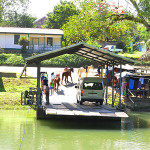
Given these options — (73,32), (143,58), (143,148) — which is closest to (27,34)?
(73,32)

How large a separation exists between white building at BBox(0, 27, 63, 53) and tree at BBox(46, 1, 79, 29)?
52.5 feet

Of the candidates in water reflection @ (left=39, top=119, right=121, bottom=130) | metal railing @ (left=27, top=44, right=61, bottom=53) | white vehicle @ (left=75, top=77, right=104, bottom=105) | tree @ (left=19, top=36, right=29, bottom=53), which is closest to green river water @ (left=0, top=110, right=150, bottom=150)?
water reflection @ (left=39, top=119, right=121, bottom=130)

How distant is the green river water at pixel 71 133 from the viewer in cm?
1850

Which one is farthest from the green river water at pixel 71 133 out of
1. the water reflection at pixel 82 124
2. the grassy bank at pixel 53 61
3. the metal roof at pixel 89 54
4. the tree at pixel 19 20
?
the tree at pixel 19 20

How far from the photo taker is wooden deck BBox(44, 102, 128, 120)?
72.8 feet

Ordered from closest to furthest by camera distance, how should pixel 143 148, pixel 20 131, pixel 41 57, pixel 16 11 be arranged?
pixel 143 148 < pixel 20 131 < pixel 41 57 < pixel 16 11

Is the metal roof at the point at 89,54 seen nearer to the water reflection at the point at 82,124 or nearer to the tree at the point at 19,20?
the water reflection at the point at 82,124

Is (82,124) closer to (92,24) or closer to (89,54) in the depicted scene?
(89,54)

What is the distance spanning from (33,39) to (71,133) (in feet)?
136

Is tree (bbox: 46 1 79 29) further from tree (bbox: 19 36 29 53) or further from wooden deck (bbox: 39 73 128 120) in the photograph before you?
wooden deck (bbox: 39 73 128 120)

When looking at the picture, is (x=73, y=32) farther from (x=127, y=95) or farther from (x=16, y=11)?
(x=16, y=11)

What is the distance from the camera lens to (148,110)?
100ft

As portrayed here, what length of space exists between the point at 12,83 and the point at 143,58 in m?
11.3

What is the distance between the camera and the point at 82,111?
23344 mm
